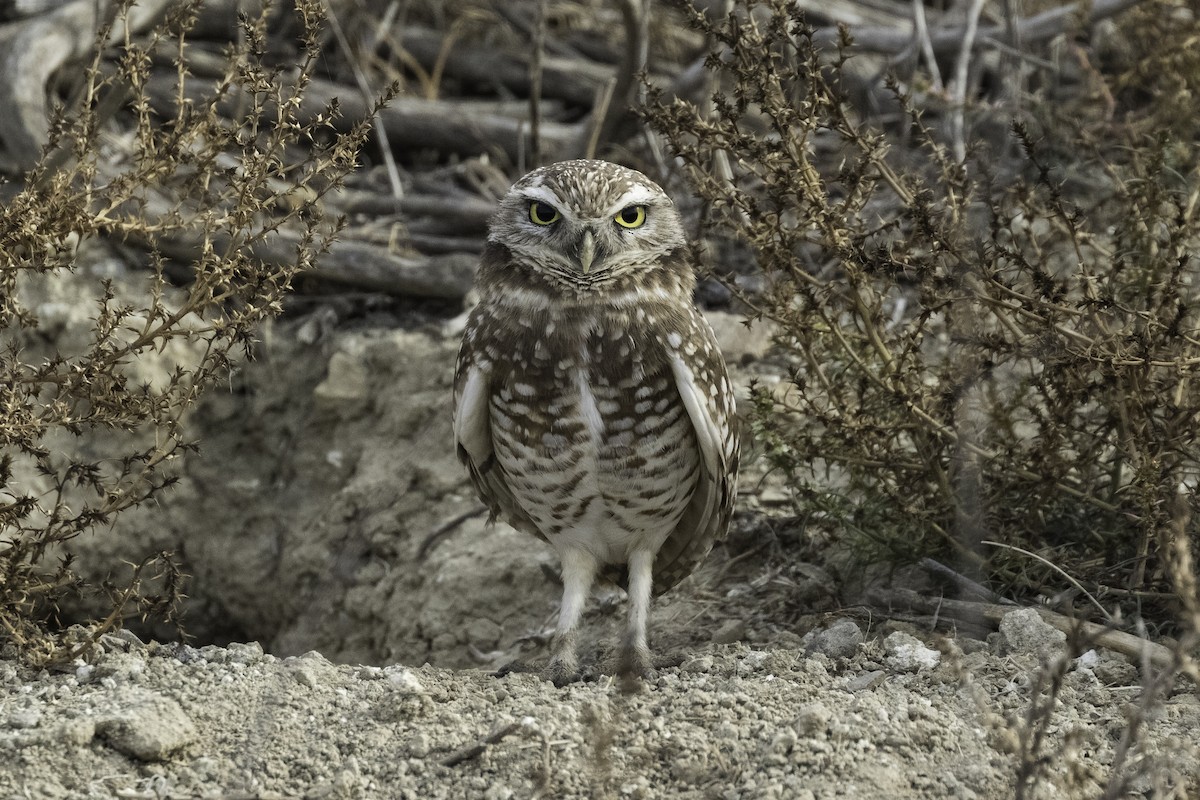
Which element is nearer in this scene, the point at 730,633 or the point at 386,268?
the point at 730,633

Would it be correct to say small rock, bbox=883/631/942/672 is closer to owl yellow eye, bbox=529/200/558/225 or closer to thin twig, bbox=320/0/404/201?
owl yellow eye, bbox=529/200/558/225

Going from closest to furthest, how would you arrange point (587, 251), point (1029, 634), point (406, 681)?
1. point (406, 681)
2. point (1029, 634)
3. point (587, 251)

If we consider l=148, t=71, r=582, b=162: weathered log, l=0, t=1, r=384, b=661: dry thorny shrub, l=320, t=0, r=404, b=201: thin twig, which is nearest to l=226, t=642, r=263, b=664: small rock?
l=0, t=1, r=384, b=661: dry thorny shrub

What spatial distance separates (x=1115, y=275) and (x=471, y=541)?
2630mm

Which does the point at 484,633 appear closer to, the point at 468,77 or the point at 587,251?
the point at 587,251

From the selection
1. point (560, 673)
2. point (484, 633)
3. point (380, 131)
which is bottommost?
point (484, 633)

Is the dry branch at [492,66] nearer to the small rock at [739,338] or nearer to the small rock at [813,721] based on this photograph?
the small rock at [739,338]

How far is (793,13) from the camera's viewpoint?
337 centimetres

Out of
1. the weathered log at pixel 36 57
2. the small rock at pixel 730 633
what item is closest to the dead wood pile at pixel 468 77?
the weathered log at pixel 36 57

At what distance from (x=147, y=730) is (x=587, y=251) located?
1.66 meters

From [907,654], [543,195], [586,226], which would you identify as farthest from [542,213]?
[907,654]

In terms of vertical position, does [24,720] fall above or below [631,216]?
below

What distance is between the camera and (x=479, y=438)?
4.00 metres

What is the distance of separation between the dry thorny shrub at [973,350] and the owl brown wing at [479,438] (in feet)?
2.73
